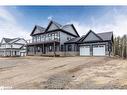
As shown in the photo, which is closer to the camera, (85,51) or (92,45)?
(85,51)

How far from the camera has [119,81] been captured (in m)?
4.47

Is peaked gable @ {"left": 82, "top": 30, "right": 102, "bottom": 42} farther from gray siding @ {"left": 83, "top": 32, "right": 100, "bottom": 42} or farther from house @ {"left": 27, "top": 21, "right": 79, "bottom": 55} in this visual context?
house @ {"left": 27, "top": 21, "right": 79, "bottom": 55}

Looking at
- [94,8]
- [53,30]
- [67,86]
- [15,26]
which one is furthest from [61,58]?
[67,86]

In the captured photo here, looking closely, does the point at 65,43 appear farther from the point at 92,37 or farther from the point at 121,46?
the point at 121,46

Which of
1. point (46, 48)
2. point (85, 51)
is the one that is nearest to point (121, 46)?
point (85, 51)

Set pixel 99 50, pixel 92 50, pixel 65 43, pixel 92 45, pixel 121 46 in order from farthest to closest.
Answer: pixel 65 43 → pixel 92 45 → pixel 99 50 → pixel 92 50 → pixel 121 46

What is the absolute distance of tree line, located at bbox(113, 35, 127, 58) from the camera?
6.58 m

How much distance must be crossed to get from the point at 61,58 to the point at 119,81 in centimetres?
410

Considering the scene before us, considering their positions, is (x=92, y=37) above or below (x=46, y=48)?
above

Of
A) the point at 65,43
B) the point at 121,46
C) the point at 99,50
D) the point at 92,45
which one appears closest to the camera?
the point at 121,46

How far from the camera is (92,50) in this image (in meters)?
9.08

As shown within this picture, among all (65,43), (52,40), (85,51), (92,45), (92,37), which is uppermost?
(92,37)

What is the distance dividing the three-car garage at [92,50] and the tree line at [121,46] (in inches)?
43.5

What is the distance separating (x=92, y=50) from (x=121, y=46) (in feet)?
7.48
